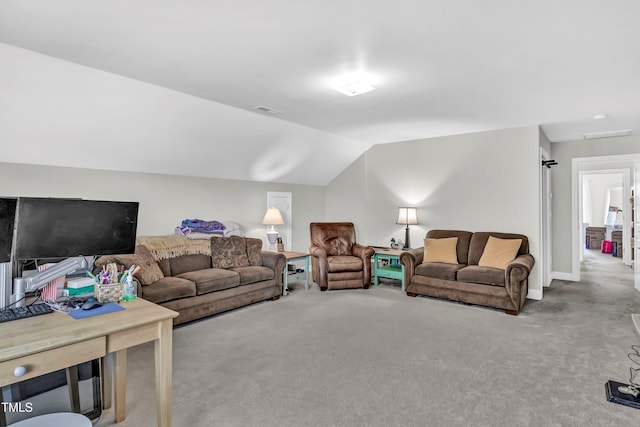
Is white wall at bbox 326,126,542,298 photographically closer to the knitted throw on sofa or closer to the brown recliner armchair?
the brown recliner armchair

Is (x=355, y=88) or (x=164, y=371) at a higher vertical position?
(x=355, y=88)

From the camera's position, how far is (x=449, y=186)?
18.9 ft

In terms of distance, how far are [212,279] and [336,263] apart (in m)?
2.01

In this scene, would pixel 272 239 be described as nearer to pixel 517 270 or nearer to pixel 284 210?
pixel 284 210

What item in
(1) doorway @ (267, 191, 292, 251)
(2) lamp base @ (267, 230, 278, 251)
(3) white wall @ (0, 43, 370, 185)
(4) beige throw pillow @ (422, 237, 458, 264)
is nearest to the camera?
(3) white wall @ (0, 43, 370, 185)

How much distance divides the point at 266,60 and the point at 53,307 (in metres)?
2.25

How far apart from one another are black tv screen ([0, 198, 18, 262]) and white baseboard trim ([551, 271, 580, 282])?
24.2 ft

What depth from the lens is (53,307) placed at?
1.86m

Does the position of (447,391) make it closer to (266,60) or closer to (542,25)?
(542,25)

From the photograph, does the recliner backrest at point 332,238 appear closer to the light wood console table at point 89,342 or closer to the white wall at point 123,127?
the white wall at point 123,127

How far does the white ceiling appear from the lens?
218 centimetres

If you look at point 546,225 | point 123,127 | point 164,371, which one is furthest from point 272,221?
point 546,225

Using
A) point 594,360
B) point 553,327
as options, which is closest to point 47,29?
point 594,360

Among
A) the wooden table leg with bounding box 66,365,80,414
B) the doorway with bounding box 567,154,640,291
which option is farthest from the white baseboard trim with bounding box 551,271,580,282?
the wooden table leg with bounding box 66,365,80,414
